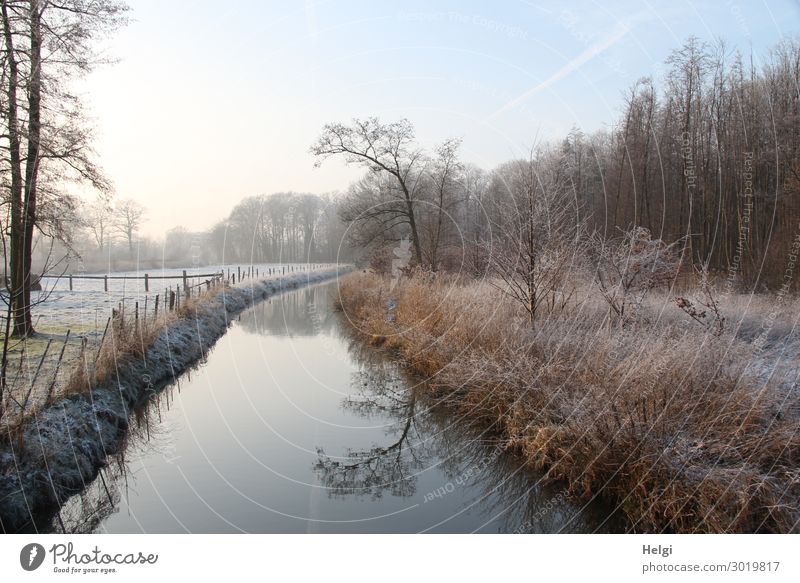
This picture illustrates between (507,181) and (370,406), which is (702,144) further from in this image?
(370,406)

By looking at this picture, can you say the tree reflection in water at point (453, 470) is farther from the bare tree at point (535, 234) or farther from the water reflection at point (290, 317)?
the water reflection at point (290, 317)

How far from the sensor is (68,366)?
809 cm

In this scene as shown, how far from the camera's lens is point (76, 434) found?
20.9 feet

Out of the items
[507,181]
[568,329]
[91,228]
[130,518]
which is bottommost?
[130,518]

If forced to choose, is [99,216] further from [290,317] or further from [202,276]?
[290,317]

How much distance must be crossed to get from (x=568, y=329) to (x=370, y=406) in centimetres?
355

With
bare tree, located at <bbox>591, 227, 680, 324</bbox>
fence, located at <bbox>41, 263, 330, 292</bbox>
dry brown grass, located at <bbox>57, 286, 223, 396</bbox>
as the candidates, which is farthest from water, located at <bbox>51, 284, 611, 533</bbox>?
fence, located at <bbox>41, 263, 330, 292</bbox>

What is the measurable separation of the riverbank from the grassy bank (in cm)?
488

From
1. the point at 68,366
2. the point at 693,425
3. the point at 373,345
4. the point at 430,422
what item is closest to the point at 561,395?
the point at 693,425

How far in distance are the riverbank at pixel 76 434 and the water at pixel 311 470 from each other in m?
0.24

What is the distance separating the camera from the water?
537 cm

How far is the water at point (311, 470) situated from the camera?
5.37 meters

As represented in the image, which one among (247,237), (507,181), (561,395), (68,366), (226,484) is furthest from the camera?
(247,237)

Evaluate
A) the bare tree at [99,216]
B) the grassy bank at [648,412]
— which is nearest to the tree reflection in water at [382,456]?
the grassy bank at [648,412]
